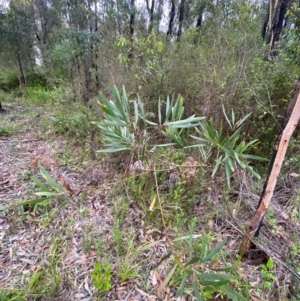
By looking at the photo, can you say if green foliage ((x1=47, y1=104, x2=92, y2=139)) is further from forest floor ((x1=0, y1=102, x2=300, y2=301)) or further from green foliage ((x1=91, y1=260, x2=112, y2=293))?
green foliage ((x1=91, y1=260, x2=112, y2=293))

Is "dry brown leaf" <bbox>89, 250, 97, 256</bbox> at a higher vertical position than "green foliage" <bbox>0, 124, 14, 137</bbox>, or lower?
lower

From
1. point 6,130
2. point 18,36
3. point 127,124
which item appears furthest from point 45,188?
point 18,36

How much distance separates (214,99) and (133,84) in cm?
113

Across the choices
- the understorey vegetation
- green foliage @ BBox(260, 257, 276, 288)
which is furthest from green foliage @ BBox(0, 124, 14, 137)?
green foliage @ BBox(260, 257, 276, 288)

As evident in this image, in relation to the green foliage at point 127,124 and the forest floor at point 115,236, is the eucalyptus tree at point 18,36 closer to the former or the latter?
the forest floor at point 115,236

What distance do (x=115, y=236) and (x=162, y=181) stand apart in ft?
2.16

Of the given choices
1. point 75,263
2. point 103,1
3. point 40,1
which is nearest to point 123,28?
point 75,263

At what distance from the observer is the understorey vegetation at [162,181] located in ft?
3.60

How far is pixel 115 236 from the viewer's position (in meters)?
1.37

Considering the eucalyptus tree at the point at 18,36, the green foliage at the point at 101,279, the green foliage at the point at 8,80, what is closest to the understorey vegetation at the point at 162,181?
the green foliage at the point at 101,279

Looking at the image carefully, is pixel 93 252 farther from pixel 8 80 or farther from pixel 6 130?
pixel 8 80

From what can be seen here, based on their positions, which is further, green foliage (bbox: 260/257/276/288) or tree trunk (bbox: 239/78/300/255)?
green foliage (bbox: 260/257/276/288)

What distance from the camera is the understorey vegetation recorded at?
1.10m

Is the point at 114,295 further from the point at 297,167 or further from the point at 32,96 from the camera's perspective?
the point at 32,96
